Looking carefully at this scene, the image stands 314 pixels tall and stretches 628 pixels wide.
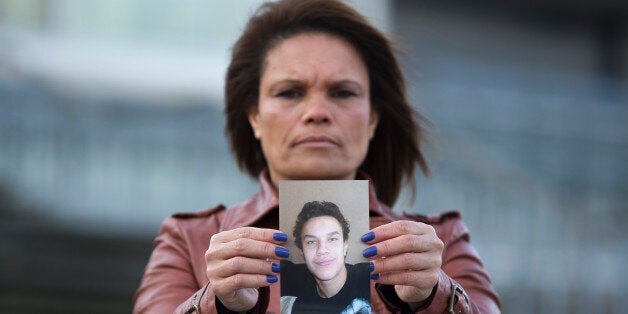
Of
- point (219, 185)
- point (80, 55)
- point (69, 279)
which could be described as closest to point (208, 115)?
point (219, 185)

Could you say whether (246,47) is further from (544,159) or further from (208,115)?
(544,159)

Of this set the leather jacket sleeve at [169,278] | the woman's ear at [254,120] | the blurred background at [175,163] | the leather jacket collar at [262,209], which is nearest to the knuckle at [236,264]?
the leather jacket sleeve at [169,278]

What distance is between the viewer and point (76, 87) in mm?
7949

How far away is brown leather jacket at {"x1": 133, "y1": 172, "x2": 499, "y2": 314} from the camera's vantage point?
115 inches

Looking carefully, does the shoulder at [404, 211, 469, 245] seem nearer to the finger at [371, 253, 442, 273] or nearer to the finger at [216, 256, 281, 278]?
the finger at [371, 253, 442, 273]

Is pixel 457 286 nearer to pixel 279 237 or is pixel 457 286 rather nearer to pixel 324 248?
pixel 324 248

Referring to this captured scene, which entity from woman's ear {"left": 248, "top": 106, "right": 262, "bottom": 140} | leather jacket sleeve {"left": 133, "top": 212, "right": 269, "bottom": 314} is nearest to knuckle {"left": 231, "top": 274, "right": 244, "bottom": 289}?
leather jacket sleeve {"left": 133, "top": 212, "right": 269, "bottom": 314}

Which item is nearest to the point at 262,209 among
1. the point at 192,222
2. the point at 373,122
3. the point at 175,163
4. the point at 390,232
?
the point at 192,222

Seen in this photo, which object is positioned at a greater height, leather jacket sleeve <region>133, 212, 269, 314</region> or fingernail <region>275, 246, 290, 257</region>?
fingernail <region>275, 246, 290, 257</region>

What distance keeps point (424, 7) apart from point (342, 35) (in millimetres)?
9054

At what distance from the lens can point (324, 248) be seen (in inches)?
98.1

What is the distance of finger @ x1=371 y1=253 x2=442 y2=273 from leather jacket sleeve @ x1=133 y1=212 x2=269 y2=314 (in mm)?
563

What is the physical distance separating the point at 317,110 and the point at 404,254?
27.9 inches

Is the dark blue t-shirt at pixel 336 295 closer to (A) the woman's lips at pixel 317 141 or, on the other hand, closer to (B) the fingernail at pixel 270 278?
(B) the fingernail at pixel 270 278
